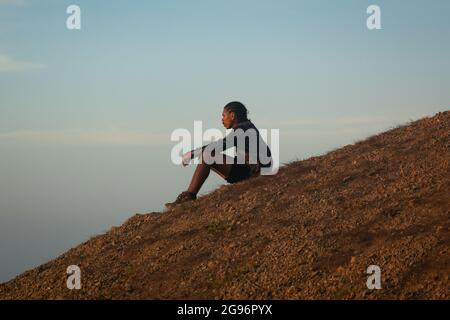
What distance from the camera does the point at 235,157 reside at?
13.9 metres

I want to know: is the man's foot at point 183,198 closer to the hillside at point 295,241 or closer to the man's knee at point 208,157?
the hillside at point 295,241

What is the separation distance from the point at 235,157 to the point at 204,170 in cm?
95

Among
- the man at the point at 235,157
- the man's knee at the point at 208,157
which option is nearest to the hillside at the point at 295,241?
the man at the point at 235,157

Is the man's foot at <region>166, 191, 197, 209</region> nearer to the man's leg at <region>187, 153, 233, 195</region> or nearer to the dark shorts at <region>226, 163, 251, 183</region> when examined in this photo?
the man's leg at <region>187, 153, 233, 195</region>

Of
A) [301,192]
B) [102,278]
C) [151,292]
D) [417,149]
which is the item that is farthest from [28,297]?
[417,149]

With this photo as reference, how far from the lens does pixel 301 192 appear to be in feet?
43.5

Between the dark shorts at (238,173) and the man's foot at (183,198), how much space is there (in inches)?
35.2

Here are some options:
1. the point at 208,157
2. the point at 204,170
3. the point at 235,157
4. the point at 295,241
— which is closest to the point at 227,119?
the point at 235,157

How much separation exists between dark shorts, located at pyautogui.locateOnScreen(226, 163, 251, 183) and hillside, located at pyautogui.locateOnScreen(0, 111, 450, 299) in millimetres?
208
